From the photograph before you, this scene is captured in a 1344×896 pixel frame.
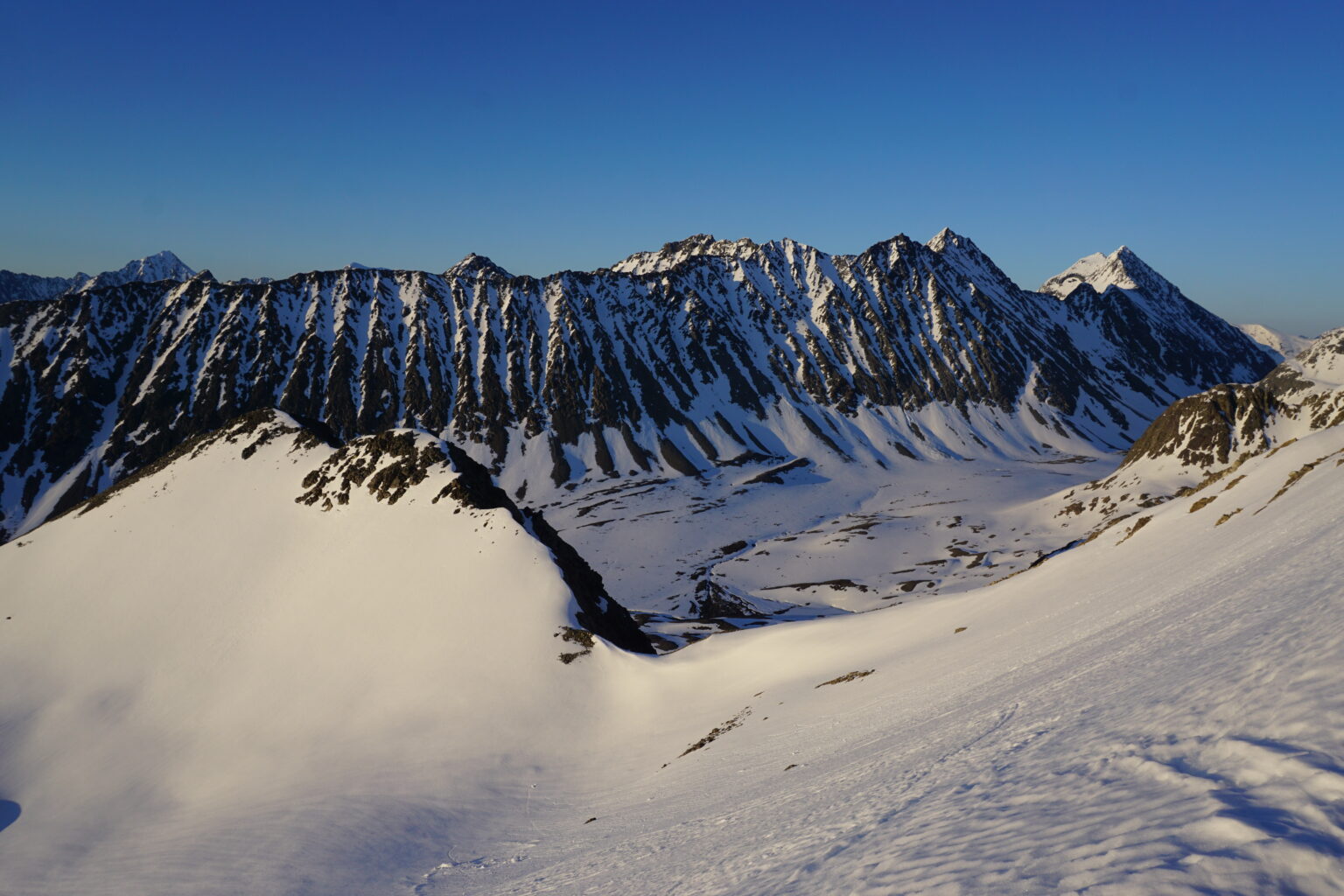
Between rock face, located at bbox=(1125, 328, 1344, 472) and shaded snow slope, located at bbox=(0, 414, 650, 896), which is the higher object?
shaded snow slope, located at bbox=(0, 414, 650, 896)

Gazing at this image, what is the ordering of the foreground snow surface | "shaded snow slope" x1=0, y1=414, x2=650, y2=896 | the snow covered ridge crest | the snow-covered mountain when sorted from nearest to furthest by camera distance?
the foreground snow surface
the snow-covered mountain
"shaded snow slope" x1=0, y1=414, x2=650, y2=896
the snow covered ridge crest

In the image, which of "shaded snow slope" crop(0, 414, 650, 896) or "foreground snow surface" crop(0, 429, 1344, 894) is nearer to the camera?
"foreground snow surface" crop(0, 429, 1344, 894)

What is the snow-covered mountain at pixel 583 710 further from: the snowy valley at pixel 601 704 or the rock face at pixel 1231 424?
the rock face at pixel 1231 424

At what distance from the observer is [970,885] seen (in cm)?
668

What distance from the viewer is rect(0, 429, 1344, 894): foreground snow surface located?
7609 millimetres

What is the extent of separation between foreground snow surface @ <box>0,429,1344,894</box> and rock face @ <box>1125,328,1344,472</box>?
118988 millimetres

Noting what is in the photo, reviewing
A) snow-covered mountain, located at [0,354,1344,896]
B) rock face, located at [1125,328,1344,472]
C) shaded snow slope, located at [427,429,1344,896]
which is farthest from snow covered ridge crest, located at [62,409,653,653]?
rock face, located at [1125,328,1344,472]

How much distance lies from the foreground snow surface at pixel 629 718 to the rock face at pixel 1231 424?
11899 cm

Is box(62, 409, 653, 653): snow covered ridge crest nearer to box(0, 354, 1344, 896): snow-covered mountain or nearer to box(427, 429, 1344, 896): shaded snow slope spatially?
box(0, 354, 1344, 896): snow-covered mountain

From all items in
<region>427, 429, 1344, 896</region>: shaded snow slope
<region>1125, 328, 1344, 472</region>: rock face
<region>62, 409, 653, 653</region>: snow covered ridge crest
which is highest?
<region>62, 409, 653, 653</region>: snow covered ridge crest

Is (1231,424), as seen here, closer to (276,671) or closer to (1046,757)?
(1046,757)

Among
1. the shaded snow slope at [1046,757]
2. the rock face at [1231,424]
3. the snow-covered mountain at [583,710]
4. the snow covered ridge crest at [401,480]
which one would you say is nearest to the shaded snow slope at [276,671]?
the snow-covered mountain at [583,710]

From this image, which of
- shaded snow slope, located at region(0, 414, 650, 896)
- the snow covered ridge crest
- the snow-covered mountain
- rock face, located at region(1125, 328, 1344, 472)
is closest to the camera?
the snow-covered mountain

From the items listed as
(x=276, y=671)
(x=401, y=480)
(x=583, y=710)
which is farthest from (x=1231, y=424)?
(x=276, y=671)
